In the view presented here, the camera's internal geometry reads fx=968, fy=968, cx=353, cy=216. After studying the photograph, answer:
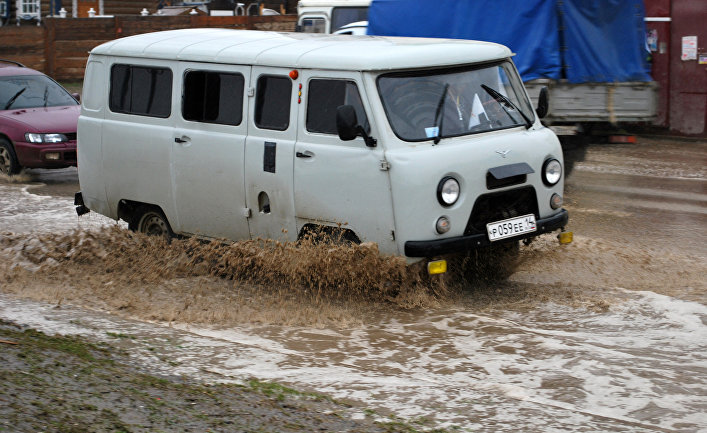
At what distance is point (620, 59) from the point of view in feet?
43.9

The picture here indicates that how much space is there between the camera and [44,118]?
14.7 m

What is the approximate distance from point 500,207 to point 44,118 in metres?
9.35

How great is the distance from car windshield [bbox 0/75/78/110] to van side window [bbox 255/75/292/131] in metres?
8.39

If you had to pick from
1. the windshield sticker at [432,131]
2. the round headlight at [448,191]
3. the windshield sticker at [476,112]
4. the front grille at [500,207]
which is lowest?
the front grille at [500,207]

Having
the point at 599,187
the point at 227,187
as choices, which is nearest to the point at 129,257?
the point at 227,187

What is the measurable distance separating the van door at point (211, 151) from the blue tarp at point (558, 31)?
5.59 metres

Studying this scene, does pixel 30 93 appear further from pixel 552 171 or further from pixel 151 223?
pixel 552 171

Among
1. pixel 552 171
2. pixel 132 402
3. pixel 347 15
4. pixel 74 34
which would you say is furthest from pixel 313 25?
pixel 74 34

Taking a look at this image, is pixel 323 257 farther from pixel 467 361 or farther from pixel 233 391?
pixel 233 391

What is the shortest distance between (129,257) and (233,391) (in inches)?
158

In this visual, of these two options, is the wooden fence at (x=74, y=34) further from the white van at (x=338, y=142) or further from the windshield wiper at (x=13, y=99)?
the white van at (x=338, y=142)

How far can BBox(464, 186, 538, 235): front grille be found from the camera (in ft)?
24.2

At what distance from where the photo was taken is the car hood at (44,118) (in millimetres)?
14422

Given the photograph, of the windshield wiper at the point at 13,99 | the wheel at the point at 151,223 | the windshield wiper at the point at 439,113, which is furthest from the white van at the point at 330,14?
the windshield wiper at the point at 439,113
